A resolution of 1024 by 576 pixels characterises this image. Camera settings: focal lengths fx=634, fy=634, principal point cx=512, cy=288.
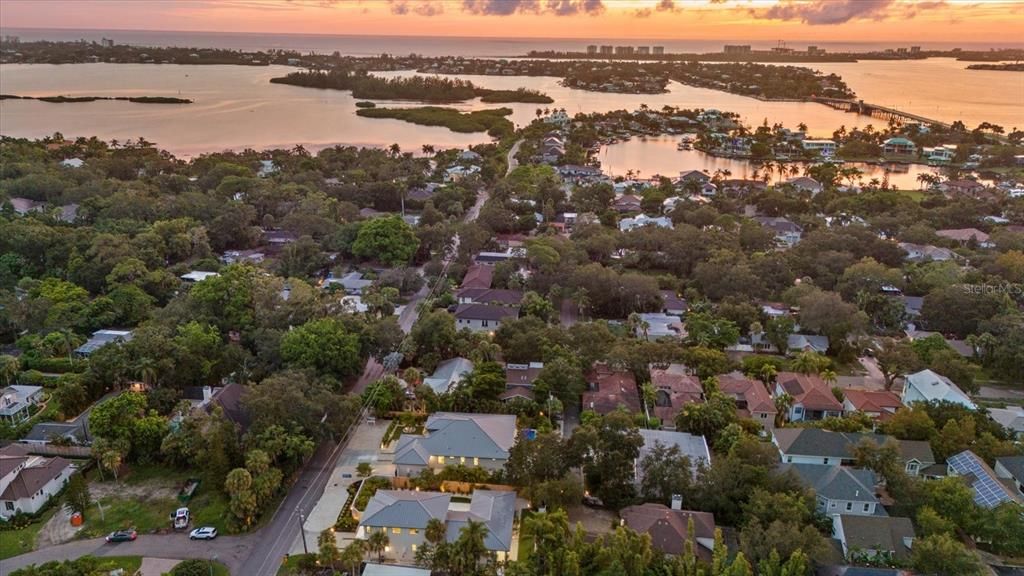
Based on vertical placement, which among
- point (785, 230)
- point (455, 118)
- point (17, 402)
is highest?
point (455, 118)

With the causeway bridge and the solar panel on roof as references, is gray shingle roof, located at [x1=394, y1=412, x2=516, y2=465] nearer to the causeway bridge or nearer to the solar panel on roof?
the solar panel on roof

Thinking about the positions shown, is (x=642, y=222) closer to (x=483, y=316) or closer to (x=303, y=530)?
(x=483, y=316)

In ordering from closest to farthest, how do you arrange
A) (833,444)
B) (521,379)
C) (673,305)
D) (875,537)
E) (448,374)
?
(875,537) < (833,444) < (521,379) < (448,374) < (673,305)

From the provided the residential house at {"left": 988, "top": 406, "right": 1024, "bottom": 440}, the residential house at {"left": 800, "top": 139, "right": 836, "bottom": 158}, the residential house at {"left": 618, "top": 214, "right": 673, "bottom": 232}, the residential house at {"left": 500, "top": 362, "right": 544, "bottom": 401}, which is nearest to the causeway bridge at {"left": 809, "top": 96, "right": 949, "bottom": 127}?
the residential house at {"left": 800, "top": 139, "right": 836, "bottom": 158}

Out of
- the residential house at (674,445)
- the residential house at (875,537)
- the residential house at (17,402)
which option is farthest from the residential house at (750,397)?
the residential house at (17,402)

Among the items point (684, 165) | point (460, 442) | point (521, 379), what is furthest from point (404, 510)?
point (684, 165)

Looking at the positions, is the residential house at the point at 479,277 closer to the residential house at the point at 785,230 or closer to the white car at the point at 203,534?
the white car at the point at 203,534

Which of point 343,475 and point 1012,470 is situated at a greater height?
point 1012,470

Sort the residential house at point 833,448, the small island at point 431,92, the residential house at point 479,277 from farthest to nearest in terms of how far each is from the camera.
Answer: the small island at point 431,92
the residential house at point 479,277
the residential house at point 833,448
